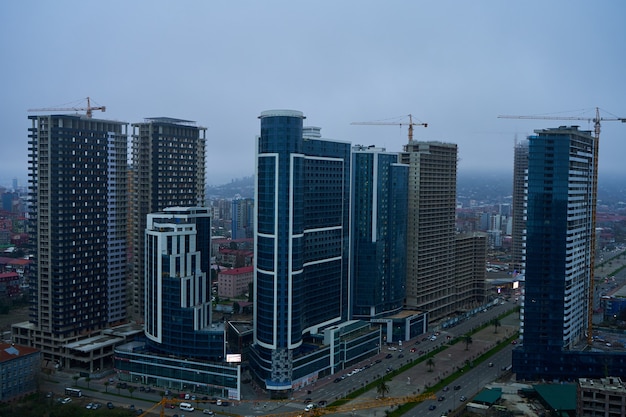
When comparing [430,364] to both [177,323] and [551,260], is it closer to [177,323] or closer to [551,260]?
[551,260]

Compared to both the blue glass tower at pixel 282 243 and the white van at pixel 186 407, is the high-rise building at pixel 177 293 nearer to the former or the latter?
the blue glass tower at pixel 282 243

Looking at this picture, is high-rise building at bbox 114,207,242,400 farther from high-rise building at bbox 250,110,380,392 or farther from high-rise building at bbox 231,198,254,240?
high-rise building at bbox 231,198,254,240

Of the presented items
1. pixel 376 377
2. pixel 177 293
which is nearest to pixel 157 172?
pixel 177 293

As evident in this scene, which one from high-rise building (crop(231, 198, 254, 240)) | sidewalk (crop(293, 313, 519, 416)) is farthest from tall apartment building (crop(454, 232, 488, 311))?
high-rise building (crop(231, 198, 254, 240))

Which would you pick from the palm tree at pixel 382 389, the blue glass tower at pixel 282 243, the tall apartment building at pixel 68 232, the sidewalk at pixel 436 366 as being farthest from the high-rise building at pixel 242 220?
the palm tree at pixel 382 389

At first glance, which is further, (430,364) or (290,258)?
(430,364)

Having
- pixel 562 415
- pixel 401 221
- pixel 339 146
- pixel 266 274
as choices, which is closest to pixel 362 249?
pixel 401 221
